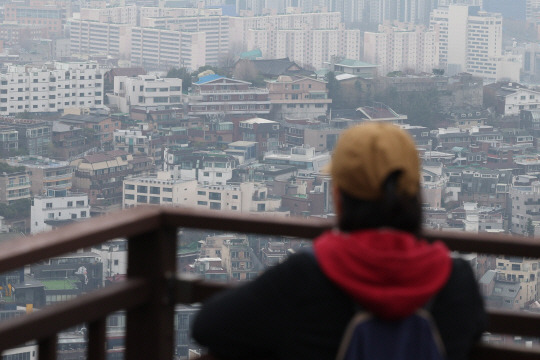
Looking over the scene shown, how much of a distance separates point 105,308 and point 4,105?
60.6 feet

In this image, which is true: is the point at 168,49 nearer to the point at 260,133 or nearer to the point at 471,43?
the point at 471,43

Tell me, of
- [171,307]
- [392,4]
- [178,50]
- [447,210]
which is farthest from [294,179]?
[392,4]

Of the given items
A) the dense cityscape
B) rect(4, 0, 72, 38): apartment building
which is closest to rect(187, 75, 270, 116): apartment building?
the dense cityscape

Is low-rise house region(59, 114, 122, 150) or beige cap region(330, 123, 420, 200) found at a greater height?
beige cap region(330, 123, 420, 200)

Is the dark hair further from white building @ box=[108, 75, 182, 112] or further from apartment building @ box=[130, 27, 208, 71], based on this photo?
apartment building @ box=[130, 27, 208, 71]

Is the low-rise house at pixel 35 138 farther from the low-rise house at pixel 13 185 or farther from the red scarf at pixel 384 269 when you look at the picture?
the red scarf at pixel 384 269

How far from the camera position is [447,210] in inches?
575

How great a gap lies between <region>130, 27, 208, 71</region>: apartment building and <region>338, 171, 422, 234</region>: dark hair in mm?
26498

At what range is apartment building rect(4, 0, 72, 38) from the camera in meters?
28.9

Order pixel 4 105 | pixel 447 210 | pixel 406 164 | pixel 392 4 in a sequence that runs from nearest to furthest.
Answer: pixel 406 164, pixel 447 210, pixel 4 105, pixel 392 4

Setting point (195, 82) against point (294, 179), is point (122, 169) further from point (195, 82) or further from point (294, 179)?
point (195, 82)

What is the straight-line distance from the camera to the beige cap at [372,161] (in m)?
0.49

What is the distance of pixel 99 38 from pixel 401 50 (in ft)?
28.9

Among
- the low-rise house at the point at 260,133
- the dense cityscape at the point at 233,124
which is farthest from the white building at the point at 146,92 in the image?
the low-rise house at the point at 260,133
